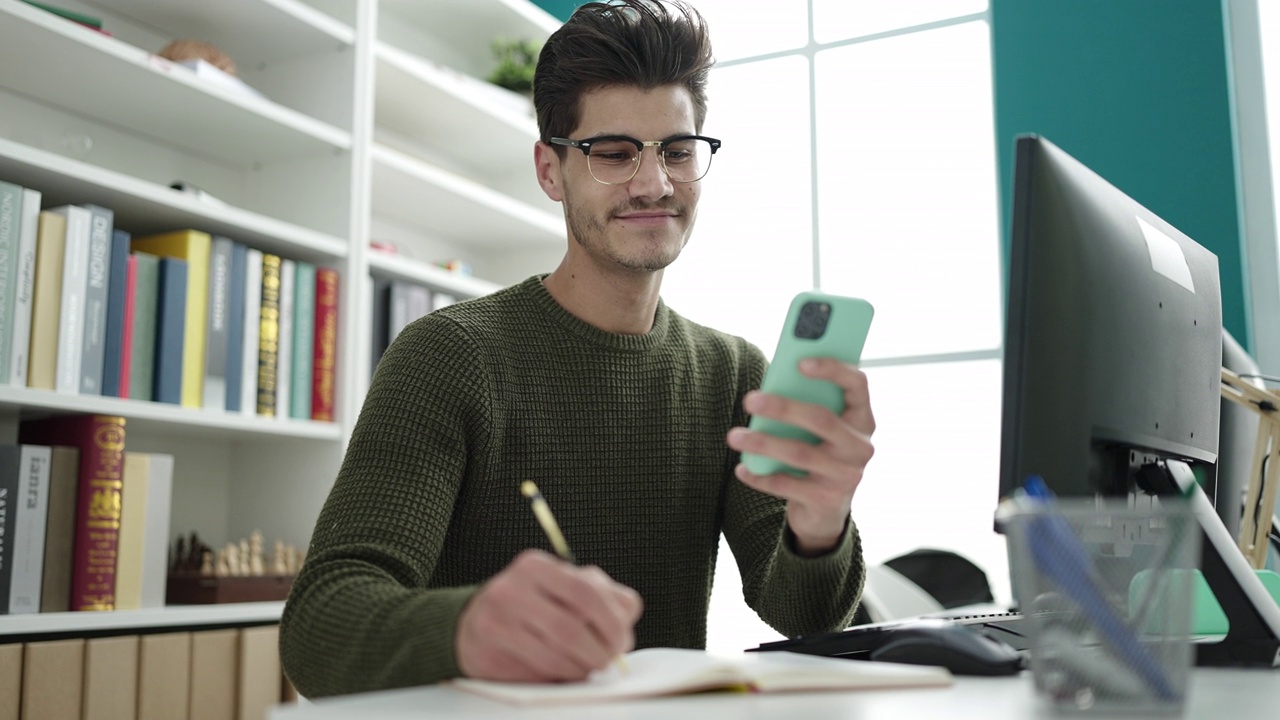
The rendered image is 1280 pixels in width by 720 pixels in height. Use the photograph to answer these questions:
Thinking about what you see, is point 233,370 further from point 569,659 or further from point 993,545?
point 993,545

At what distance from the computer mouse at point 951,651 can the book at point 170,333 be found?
1.55 m

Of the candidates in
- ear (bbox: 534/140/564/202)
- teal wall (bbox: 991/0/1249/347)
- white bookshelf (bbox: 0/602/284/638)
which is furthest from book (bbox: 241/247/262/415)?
teal wall (bbox: 991/0/1249/347)

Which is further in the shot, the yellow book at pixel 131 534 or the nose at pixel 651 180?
the yellow book at pixel 131 534

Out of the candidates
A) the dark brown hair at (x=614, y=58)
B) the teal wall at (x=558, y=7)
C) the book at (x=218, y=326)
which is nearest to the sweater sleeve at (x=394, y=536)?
the dark brown hair at (x=614, y=58)

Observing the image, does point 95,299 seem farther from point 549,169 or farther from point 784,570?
point 784,570

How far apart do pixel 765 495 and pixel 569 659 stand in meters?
0.81

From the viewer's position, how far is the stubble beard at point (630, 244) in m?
1.41

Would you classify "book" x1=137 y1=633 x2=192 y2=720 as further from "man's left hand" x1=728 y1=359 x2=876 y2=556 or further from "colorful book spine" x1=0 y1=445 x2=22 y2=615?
"man's left hand" x1=728 y1=359 x2=876 y2=556

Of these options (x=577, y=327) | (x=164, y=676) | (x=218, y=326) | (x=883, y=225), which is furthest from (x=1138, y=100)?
(x=164, y=676)

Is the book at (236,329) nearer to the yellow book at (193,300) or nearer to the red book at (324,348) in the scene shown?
the yellow book at (193,300)

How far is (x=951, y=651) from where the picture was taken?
0.80 meters

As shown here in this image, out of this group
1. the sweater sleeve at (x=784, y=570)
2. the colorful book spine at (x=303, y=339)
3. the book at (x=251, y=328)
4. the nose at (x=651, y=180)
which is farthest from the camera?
the colorful book spine at (x=303, y=339)

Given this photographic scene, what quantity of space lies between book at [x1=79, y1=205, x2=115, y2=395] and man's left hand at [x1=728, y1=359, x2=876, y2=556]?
1.40 meters

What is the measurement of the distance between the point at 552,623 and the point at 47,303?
4.87 feet
